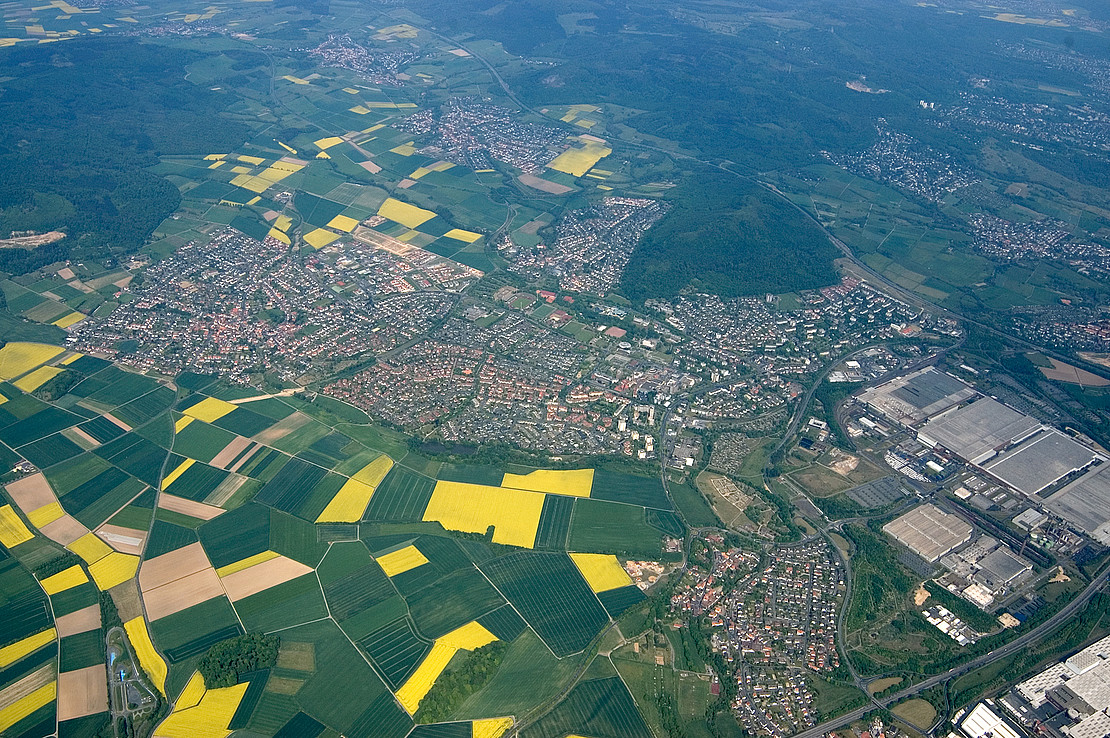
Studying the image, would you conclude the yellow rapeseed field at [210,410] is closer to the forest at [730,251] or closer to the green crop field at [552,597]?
the green crop field at [552,597]

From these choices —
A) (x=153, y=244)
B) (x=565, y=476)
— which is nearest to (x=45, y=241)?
(x=153, y=244)

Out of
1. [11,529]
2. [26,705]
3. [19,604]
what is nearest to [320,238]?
[11,529]

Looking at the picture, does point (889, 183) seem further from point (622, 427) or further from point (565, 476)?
point (565, 476)

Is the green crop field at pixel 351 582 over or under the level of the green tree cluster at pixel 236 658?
under

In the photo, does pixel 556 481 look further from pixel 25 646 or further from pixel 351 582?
pixel 25 646

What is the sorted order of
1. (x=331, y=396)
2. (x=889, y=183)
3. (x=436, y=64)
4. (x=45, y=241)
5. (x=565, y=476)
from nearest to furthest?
(x=565, y=476) < (x=331, y=396) < (x=45, y=241) < (x=889, y=183) < (x=436, y=64)

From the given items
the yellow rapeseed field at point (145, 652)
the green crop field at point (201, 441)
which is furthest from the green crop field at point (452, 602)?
the green crop field at point (201, 441)
